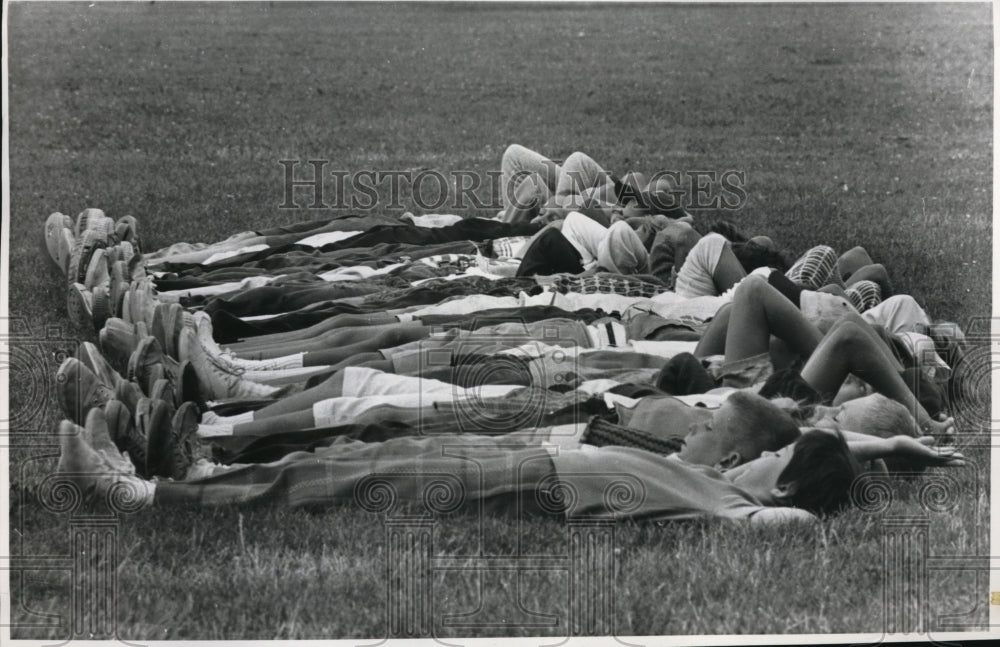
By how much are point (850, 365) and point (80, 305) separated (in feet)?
12.2

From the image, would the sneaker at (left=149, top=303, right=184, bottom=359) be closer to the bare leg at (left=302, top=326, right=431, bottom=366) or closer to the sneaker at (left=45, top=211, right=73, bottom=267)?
the bare leg at (left=302, top=326, right=431, bottom=366)

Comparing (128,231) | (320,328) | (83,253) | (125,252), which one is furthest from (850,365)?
(128,231)

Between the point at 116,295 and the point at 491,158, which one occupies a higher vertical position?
the point at 116,295

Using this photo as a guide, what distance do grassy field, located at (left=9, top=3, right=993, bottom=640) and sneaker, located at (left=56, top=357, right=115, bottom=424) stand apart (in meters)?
0.25

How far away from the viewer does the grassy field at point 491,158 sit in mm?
4656

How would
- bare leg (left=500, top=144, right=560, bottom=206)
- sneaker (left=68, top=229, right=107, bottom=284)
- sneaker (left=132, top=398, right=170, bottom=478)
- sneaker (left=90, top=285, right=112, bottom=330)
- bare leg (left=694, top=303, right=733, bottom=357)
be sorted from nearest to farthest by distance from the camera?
sneaker (left=132, top=398, right=170, bottom=478), bare leg (left=694, top=303, right=733, bottom=357), sneaker (left=90, top=285, right=112, bottom=330), sneaker (left=68, top=229, right=107, bottom=284), bare leg (left=500, top=144, right=560, bottom=206)

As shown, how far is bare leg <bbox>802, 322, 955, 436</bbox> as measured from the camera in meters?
5.43

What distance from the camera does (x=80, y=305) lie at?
667 centimetres

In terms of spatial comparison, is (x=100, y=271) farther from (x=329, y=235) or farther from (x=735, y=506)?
(x=735, y=506)

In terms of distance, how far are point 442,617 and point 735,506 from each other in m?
1.12

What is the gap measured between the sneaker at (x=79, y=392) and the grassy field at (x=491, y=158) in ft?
0.83

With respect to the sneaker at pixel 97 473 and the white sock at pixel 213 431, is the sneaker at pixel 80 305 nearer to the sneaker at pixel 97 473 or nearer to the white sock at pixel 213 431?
the white sock at pixel 213 431

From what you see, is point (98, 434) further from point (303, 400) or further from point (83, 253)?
point (83, 253)

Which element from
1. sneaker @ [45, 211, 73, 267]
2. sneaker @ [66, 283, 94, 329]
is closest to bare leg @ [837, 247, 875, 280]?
sneaker @ [66, 283, 94, 329]
